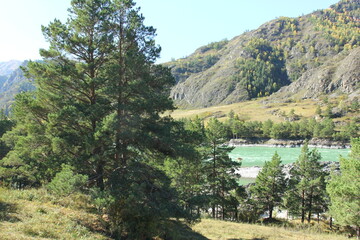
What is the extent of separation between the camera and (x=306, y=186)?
29547mm

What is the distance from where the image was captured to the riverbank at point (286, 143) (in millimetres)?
103238

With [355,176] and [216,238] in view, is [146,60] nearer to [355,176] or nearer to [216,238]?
[216,238]

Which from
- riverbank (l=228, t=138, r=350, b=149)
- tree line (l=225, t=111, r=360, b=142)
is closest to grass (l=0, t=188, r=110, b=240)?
riverbank (l=228, t=138, r=350, b=149)

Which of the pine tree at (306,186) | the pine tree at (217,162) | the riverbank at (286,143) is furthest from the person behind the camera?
the riverbank at (286,143)

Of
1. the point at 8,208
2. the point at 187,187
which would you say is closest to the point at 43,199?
the point at 8,208

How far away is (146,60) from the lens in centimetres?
1476

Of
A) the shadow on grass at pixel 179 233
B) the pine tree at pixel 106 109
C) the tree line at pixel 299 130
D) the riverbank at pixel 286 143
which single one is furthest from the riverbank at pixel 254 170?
the tree line at pixel 299 130

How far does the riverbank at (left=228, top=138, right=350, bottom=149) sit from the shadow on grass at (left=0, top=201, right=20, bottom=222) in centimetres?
10036

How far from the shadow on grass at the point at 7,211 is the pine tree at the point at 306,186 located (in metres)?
28.7

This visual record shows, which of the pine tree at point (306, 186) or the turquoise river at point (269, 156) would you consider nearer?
the pine tree at point (306, 186)

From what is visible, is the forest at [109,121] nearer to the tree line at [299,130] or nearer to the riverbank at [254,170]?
the riverbank at [254,170]

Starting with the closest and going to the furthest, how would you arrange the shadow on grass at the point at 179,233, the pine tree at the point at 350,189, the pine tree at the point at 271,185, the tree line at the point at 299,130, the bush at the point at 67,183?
the bush at the point at 67,183 < the shadow on grass at the point at 179,233 < the pine tree at the point at 350,189 < the pine tree at the point at 271,185 < the tree line at the point at 299,130

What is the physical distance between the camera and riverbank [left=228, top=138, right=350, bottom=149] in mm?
103238

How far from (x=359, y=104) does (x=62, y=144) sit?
551ft
